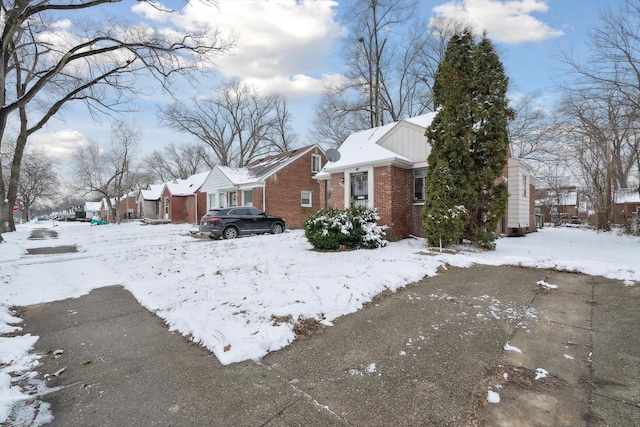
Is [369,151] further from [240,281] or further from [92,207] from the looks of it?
[92,207]

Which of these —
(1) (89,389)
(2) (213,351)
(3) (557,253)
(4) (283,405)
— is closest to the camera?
(4) (283,405)

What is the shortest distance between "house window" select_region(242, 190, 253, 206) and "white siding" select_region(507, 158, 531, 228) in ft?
49.1

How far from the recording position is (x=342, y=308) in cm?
443

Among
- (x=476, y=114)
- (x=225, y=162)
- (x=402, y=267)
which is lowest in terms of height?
(x=402, y=267)

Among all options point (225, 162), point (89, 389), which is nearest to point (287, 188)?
point (89, 389)

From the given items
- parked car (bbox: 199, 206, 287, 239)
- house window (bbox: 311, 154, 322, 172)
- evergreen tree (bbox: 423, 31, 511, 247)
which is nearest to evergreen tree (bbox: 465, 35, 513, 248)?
evergreen tree (bbox: 423, 31, 511, 247)

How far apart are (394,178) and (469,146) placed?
2722 mm

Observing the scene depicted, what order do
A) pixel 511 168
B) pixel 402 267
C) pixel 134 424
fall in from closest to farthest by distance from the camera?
pixel 134 424
pixel 402 267
pixel 511 168

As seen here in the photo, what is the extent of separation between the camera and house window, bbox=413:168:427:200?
38.3 ft

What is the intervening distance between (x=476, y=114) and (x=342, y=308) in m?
7.72

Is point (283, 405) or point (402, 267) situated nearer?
point (283, 405)

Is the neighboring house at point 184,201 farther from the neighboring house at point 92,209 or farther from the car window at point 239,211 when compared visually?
the neighboring house at point 92,209

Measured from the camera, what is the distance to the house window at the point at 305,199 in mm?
21352

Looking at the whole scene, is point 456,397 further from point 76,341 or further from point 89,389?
point 76,341
